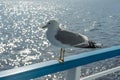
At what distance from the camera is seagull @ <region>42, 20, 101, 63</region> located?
1786 mm

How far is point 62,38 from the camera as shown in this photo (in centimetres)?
182

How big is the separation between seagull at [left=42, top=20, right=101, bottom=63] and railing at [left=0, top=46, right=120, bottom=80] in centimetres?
5

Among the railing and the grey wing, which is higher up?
the grey wing

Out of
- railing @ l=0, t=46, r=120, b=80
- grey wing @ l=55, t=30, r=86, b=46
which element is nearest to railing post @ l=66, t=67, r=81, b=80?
railing @ l=0, t=46, r=120, b=80

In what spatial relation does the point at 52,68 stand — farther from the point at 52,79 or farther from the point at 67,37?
the point at 52,79

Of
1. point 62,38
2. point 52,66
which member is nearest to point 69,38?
point 62,38

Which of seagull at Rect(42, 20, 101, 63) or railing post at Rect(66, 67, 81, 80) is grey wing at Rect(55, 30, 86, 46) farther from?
railing post at Rect(66, 67, 81, 80)

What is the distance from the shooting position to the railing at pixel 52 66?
60.9 inches

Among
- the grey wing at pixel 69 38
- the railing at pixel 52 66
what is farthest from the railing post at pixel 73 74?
the grey wing at pixel 69 38

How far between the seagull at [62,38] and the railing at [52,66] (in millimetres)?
48

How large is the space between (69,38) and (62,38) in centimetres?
4

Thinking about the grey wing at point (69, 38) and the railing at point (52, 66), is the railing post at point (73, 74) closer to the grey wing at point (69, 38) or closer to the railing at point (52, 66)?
the railing at point (52, 66)

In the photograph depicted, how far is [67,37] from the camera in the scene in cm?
185

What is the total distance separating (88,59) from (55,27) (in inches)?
11.4
